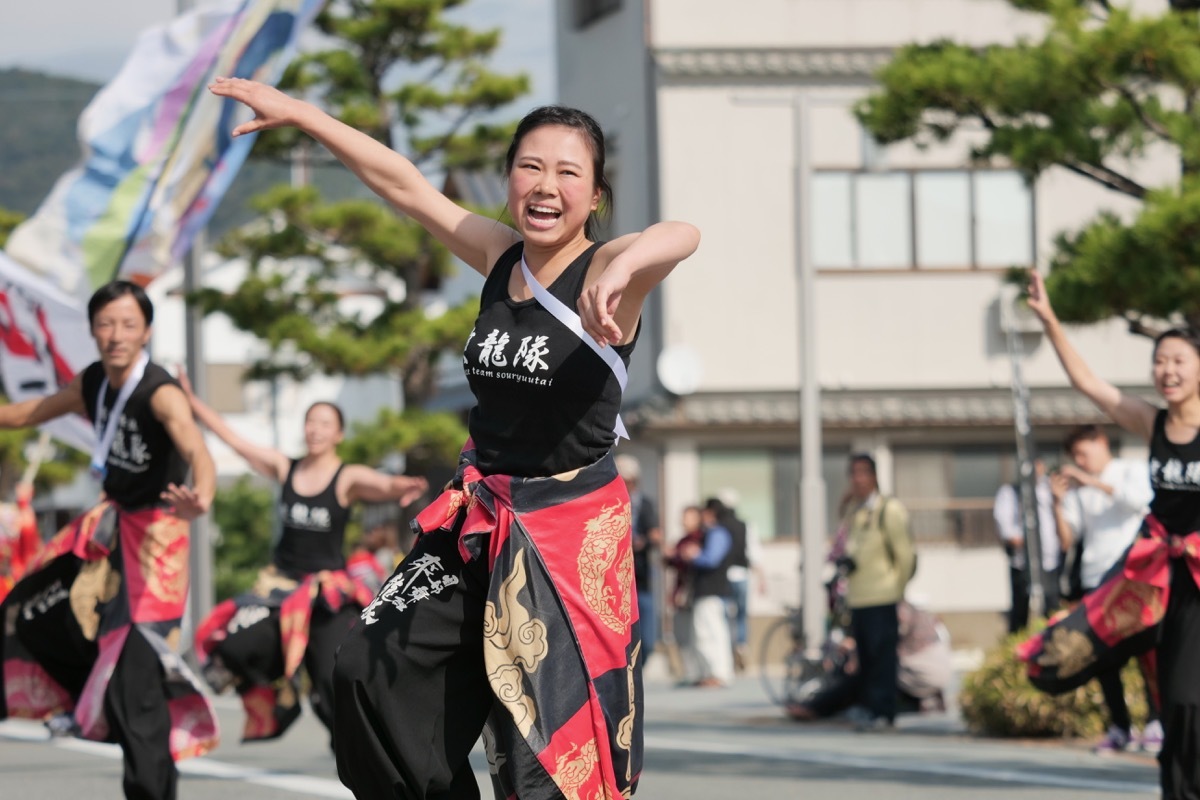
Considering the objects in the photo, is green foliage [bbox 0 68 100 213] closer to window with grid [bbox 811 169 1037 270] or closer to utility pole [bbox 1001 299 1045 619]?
window with grid [bbox 811 169 1037 270]

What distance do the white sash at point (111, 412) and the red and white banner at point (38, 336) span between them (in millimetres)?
2401

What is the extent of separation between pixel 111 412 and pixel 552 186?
3312 mm

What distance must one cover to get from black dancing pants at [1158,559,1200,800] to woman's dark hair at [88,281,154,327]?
12.8ft

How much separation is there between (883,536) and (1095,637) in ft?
19.7

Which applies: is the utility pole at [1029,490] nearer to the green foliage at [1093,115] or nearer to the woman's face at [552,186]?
the green foliage at [1093,115]

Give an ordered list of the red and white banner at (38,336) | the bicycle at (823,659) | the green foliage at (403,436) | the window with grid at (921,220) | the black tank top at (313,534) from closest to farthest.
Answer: the red and white banner at (38,336), the black tank top at (313,534), the bicycle at (823,659), the green foliage at (403,436), the window with grid at (921,220)

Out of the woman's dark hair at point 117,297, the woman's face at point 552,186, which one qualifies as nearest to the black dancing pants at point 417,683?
the woman's face at point 552,186

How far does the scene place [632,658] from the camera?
17.6 ft

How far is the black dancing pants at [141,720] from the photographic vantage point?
7.93m

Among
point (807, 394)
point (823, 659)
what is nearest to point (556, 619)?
point (823, 659)

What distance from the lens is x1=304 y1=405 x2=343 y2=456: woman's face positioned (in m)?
11.2

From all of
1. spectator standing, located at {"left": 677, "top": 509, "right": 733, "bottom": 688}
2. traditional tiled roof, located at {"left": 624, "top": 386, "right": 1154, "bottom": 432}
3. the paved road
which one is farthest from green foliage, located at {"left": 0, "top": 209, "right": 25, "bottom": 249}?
the paved road

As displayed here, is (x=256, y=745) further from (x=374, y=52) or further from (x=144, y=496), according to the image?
(x=374, y=52)

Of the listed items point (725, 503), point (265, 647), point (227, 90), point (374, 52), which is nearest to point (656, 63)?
point (374, 52)
